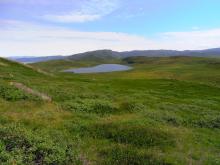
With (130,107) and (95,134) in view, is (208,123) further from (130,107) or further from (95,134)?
(95,134)

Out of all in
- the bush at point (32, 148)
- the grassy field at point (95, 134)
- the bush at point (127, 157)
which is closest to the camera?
the bush at point (32, 148)

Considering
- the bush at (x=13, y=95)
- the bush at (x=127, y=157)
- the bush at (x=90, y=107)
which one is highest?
the bush at (x=13, y=95)

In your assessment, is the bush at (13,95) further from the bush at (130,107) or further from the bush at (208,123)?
the bush at (208,123)

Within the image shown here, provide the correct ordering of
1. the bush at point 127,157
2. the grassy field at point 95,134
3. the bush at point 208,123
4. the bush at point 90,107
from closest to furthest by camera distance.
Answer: the grassy field at point 95,134 < the bush at point 127,157 < the bush at point 208,123 < the bush at point 90,107

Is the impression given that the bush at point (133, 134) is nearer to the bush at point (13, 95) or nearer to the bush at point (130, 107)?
the bush at point (130, 107)

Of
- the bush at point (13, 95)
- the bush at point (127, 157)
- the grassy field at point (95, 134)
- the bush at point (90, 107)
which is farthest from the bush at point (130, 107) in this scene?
the bush at point (127, 157)

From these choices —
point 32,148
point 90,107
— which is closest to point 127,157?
point 32,148

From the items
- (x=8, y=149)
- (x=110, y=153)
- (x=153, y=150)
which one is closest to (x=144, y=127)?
(x=153, y=150)

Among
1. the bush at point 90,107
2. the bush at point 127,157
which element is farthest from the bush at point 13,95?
the bush at point 127,157

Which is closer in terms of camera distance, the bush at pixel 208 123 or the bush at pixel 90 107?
the bush at pixel 208 123

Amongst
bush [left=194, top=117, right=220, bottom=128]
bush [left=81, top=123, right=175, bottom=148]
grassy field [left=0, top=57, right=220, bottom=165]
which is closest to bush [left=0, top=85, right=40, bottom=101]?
grassy field [left=0, top=57, right=220, bottom=165]

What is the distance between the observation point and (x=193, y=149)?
1941 centimetres

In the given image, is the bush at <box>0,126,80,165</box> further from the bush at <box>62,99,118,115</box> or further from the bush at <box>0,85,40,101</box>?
the bush at <box>0,85,40,101</box>

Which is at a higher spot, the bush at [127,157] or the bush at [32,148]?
the bush at [32,148]
